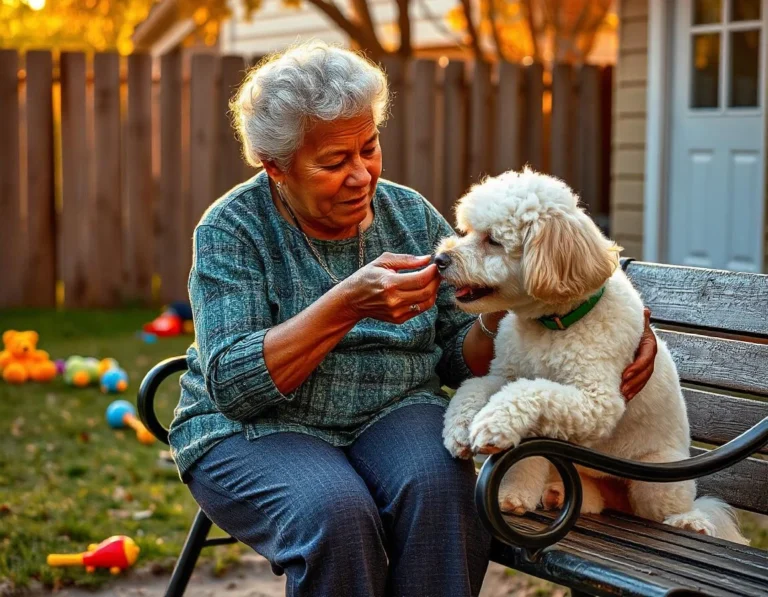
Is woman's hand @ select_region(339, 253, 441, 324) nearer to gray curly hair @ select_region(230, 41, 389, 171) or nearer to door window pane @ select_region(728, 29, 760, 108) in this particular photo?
gray curly hair @ select_region(230, 41, 389, 171)

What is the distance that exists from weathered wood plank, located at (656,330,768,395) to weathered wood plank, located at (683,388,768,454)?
37 mm

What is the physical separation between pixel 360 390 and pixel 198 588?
1.42 meters

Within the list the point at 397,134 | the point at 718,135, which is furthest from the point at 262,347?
the point at 397,134

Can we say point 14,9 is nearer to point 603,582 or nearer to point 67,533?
point 67,533

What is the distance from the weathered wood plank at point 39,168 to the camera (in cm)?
862

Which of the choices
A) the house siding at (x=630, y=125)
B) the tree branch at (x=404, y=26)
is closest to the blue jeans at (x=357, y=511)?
the house siding at (x=630, y=125)

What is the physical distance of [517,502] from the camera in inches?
107

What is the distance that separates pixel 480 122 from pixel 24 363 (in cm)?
448

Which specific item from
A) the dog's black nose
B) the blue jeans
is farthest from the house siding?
the blue jeans

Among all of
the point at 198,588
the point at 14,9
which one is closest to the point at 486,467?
the point at 198,588

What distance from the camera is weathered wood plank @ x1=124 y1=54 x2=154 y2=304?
881 cm

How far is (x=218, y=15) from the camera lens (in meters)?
11.6

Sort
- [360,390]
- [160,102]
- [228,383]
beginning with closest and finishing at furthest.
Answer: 1. [228,383]
2. [360,390]
3. [160,102]

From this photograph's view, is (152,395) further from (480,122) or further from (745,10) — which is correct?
(480,122)
